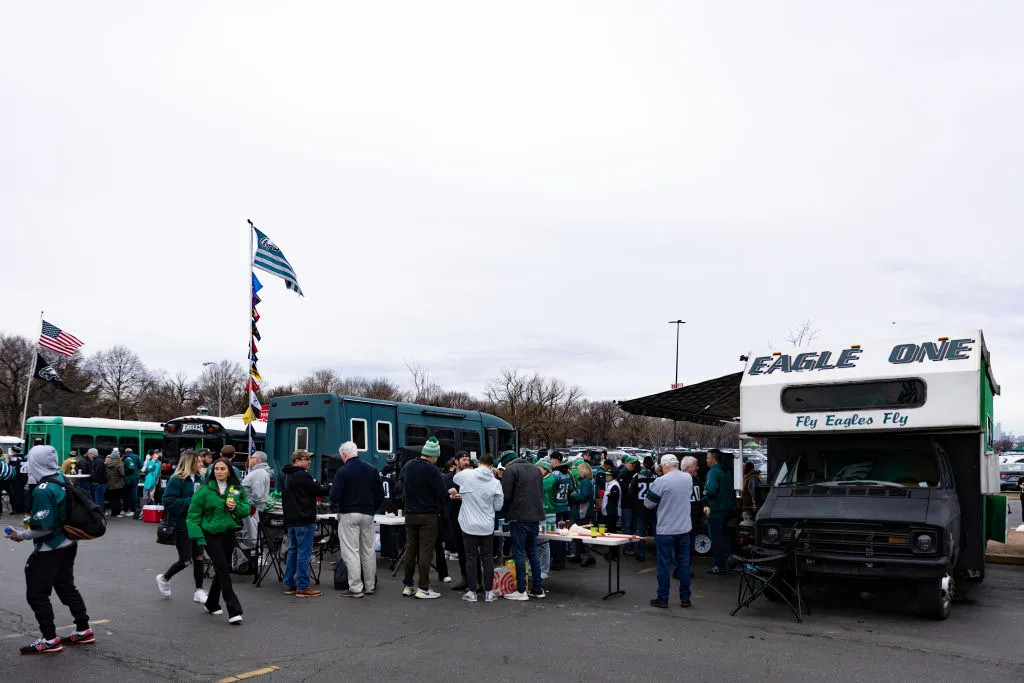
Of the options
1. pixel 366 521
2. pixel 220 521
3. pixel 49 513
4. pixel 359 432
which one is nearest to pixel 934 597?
pixel 366 521

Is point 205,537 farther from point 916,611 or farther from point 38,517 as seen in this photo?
point 916,611

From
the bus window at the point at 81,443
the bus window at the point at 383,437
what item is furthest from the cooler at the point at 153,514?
the bus window at the point at 81,443

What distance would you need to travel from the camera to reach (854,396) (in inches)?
397

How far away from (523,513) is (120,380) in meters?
85.2

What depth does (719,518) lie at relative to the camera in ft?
38.6

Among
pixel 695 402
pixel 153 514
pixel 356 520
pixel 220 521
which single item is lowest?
pixel 153 514

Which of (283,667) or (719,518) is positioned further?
(719,518)

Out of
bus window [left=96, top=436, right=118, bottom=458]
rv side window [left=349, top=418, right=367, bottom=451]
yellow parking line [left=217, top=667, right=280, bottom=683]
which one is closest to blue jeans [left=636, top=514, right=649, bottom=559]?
rv side window [left=349, top=418, right=367, bottom=451]

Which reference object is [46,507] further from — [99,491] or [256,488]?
[99,491]

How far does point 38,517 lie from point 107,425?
23.2m

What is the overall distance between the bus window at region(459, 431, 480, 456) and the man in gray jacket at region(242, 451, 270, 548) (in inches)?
424

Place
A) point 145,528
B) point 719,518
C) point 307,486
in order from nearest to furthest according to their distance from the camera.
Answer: point 307,486
point 719,518
point 145,528

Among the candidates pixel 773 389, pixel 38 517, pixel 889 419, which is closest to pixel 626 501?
pixel 773 389

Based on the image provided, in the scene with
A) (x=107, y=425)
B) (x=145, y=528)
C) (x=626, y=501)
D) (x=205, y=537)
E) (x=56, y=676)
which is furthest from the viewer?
(x=107, y=425)
